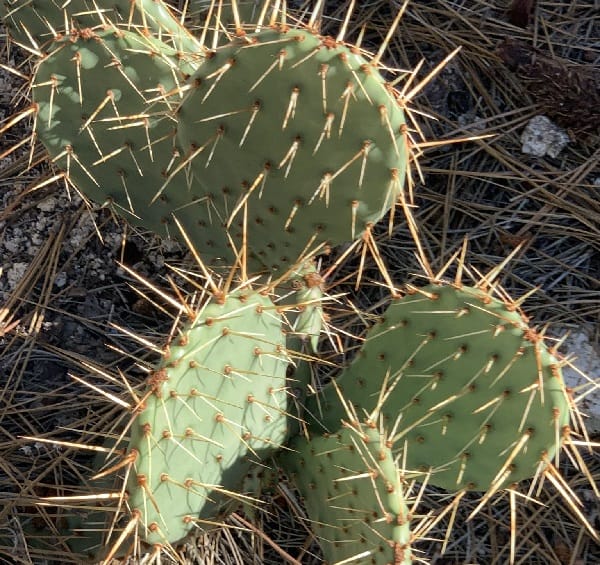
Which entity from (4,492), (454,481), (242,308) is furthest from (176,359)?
(4,492)

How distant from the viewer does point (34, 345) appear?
171 cm

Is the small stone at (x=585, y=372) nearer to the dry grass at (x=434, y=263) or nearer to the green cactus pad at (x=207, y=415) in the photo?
the dry grass at (x=434, y=263)

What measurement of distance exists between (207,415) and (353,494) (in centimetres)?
27

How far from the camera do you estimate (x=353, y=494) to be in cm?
112

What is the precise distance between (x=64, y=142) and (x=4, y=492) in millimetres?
781

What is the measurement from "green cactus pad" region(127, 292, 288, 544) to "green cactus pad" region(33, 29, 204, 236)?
0.32m

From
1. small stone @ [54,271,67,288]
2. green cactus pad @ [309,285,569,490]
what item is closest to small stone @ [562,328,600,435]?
green cactus pad @ [309,285,569,490]

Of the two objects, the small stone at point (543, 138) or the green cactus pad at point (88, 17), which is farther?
the small stone at point (543, 138)

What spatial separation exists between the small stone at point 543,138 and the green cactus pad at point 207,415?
1.06 m

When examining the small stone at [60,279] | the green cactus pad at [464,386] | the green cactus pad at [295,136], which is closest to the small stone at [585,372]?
the green cactus pad at [464,386]

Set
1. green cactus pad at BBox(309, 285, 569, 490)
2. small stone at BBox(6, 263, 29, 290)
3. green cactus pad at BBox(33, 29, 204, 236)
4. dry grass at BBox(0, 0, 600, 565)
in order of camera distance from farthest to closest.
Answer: small stone at BBox(6, 263, 29, 290), dry grass at BBox(0, 0, 600, 565), green cactus pad at BBox(33, 29, 204, 236), green cactus pad at BBox(309, 285, 569, 490)

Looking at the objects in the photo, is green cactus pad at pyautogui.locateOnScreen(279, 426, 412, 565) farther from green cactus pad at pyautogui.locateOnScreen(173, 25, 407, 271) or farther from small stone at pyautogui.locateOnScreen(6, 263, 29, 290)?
small stone at pyautogui.locateOnScreen(6, 263, 29, 290)

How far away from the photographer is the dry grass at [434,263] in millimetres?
1602

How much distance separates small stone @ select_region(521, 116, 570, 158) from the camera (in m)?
1.91
